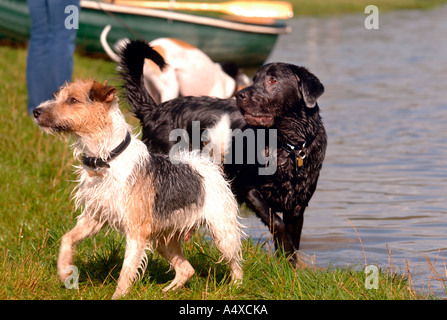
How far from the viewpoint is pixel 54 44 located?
28.5 ft

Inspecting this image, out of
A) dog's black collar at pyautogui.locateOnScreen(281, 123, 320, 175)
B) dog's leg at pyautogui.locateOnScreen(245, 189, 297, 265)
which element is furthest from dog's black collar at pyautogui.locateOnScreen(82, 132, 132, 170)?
dog's black collar at pyautogui.locateOnScreen(281, 123, 320, 175)

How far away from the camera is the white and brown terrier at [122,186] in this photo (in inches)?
178

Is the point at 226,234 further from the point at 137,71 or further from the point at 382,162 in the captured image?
the point at 382,162

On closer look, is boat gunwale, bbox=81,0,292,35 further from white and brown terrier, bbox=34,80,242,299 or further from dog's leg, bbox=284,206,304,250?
white and brown terrier, bbox=34,80,242,299

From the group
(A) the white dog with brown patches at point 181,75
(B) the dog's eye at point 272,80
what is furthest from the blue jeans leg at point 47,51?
(B) the dog's eye at point 272,80

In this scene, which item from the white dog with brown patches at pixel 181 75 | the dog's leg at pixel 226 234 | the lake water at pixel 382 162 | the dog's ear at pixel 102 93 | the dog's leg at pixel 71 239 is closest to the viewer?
the dog's ear at pixel 102 93

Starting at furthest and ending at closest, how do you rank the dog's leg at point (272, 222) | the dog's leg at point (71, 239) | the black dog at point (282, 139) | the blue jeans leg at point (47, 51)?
the blue jeans leg at point (47, 51)
the black dog at point (282, 139)
the dog's leg at point (272, 222)
the dog's leg at point (71, 239)

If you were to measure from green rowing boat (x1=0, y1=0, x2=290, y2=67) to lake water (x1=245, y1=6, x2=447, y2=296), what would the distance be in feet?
6.22

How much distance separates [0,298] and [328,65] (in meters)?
14.0

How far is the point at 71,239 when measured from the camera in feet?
15.3

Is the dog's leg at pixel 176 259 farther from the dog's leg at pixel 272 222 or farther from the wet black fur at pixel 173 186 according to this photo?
the dog's leg at pixel 272 222

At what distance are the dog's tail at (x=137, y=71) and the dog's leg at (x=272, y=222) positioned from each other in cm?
125

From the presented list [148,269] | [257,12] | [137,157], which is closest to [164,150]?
[148,269]

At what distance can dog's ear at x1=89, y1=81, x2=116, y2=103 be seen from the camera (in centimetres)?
→ 450
